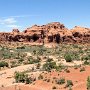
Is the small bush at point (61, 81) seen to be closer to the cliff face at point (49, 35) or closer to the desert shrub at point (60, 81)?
the desert shrub at point (60, 81)

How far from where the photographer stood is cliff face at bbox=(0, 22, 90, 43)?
111m

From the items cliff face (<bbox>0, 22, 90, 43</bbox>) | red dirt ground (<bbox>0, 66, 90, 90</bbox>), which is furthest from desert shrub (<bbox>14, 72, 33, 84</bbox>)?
cliff face (<bbox>0, 22, 90, 43</bbox>)

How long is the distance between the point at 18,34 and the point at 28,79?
286 ft

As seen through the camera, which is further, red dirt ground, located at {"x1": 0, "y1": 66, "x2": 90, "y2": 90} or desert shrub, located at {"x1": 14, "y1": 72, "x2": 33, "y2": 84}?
desert shrub, located at {"x1": 14, "y1": 72, "x2": 33, "y2": 84}

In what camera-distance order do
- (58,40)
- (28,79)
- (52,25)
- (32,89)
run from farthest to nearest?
1. (52,25)
2. (58,40)
3. (28,79)
4. (32,89)

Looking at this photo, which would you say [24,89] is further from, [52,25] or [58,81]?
[52,25]

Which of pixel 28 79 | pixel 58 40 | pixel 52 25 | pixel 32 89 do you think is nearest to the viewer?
pixel 32 89

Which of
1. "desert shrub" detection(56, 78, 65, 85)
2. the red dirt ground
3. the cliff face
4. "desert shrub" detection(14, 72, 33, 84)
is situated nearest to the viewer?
the red dirt ground

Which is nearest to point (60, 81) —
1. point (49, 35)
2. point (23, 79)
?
point (23, 79)

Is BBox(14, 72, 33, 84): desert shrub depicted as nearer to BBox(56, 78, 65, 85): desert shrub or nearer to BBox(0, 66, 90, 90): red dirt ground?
BBox(0, 66, 90, 90): red dirt ground

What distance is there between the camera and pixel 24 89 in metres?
25.8

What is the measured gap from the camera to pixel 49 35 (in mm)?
109500

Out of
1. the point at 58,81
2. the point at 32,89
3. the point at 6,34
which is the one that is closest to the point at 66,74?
the point at 58,81

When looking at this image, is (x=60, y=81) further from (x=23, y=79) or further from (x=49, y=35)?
(x=49, y=35)
